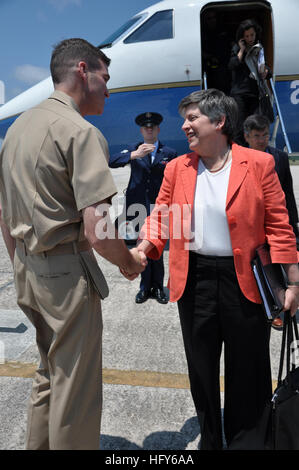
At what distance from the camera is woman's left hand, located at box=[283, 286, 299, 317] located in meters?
1.85

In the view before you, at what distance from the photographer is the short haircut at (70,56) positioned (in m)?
1.60

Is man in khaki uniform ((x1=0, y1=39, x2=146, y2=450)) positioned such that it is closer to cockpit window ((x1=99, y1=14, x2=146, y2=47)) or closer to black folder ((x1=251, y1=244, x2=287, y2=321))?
black folder ((x1=251, y1=244, x2=287, y2=321))

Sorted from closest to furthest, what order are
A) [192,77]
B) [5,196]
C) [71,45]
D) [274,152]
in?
[71,45] → [5,196] → [274,152] → [192,77]

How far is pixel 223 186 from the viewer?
6.12 ft

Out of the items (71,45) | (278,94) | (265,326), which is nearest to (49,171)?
(71,45)

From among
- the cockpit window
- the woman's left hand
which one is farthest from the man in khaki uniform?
the cockpit window

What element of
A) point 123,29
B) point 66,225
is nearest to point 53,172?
point 66,225

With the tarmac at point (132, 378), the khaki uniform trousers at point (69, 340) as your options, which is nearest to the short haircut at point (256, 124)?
the tarmac at point (132, 378)

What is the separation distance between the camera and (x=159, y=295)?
13.7 ft

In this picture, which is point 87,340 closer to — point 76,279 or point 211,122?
point 76,279

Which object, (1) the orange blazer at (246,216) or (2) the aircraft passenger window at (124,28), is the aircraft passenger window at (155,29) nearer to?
(2) the aircraft passenger window at (124,28)

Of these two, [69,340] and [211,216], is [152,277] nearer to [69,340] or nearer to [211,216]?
[211,216]

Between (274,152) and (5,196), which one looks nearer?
(5,196)
